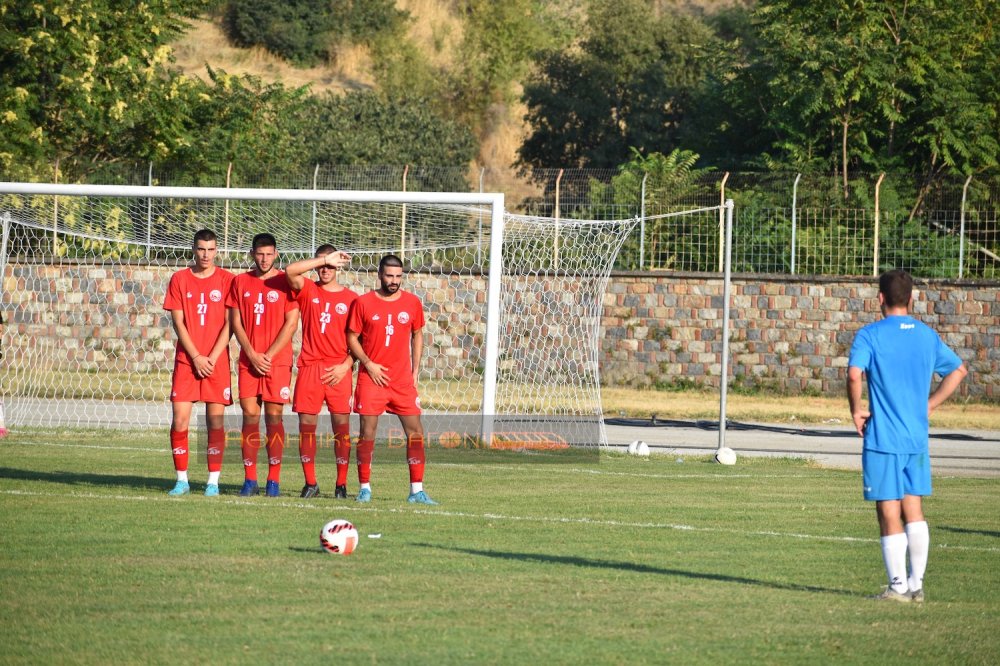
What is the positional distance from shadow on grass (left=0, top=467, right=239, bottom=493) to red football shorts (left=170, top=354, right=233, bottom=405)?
947 millimetres

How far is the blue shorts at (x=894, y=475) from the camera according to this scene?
701cm

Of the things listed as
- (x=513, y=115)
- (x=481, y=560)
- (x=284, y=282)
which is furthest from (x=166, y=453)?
(x=513, y=115)

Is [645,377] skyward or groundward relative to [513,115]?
groundward

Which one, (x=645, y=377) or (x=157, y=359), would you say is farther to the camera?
(x=645, y=377)

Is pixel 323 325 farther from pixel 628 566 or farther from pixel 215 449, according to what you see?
pixel 628 566

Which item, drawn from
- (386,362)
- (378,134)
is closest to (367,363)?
(386,362)

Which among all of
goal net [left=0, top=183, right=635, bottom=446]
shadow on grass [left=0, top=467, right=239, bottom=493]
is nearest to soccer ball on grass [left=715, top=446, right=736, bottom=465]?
goal net [left=0, top=183, right=635, bottom=446]

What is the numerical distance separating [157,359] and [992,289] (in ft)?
54.0

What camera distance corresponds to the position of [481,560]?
25.7 ft

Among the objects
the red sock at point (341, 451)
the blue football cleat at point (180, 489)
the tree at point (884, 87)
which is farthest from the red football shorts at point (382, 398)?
the tree at point (884, 87)

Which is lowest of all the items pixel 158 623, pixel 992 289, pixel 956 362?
pixel 158 623

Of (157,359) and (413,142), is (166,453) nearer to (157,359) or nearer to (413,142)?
(157,359)

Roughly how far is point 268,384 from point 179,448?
0.94 m

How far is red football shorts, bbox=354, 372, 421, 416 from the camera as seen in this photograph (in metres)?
10.2
